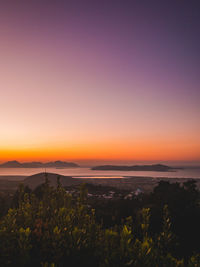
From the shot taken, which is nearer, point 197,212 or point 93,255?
point 93,255

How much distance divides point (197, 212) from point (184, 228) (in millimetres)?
3574

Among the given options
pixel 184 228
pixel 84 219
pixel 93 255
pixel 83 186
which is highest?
pixel 83 186

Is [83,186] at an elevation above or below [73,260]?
above

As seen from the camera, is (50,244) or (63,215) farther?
(63,215)

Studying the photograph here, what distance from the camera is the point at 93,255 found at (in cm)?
415

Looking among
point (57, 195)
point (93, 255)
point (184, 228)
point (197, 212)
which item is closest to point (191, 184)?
point (197, 212)

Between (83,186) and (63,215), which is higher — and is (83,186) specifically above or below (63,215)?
above

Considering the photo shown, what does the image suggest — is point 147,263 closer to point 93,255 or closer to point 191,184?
point 93,255

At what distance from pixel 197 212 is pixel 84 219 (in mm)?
13809

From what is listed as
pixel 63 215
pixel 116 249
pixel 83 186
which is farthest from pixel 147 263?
pixel 83 186

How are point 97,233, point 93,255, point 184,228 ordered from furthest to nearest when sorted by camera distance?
1. point 184,228
2. point 97,233
3. point 93,255

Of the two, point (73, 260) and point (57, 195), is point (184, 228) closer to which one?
point (57, 195)

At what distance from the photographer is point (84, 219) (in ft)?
16.8

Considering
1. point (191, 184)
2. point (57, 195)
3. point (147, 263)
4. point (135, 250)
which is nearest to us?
point (147, 263)
